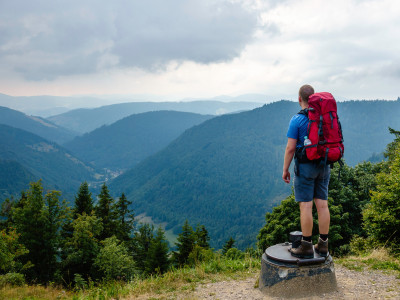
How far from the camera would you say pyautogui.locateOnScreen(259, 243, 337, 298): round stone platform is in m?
5.21

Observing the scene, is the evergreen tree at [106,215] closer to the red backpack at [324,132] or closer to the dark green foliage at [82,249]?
the dark green foliage at [82,249]

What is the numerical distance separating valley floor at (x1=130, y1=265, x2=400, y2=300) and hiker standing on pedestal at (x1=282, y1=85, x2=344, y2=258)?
3.10 feet

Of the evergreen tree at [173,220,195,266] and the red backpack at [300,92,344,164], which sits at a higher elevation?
the red backpack at [300,92,344,164]

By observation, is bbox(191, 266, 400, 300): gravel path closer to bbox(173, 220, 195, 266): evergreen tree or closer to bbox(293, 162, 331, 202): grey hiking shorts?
bbox(293, 162, 331, 202): grey hiking shorts

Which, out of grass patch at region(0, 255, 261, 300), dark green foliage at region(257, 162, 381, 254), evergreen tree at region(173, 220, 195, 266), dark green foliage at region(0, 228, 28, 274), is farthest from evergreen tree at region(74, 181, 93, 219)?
grass patch at region(0, 255, 261, 300)

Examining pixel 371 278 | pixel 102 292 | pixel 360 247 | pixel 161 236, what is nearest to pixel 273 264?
pixel 371 278

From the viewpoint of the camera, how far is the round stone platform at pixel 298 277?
205 inches

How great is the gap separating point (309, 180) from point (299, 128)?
90 centimetres

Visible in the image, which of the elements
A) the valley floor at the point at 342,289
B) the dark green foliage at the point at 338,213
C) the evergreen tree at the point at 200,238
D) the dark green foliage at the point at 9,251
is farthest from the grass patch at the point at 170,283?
the evergreen tree at the point at 200,238

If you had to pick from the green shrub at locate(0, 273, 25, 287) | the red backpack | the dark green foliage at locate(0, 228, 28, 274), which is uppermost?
the red backpack

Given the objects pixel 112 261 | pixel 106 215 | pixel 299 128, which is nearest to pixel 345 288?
pixel 299 128

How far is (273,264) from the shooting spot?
5465mm

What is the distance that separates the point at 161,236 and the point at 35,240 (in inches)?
513

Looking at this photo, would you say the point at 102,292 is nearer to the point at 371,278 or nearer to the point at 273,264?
the point at 273,264
